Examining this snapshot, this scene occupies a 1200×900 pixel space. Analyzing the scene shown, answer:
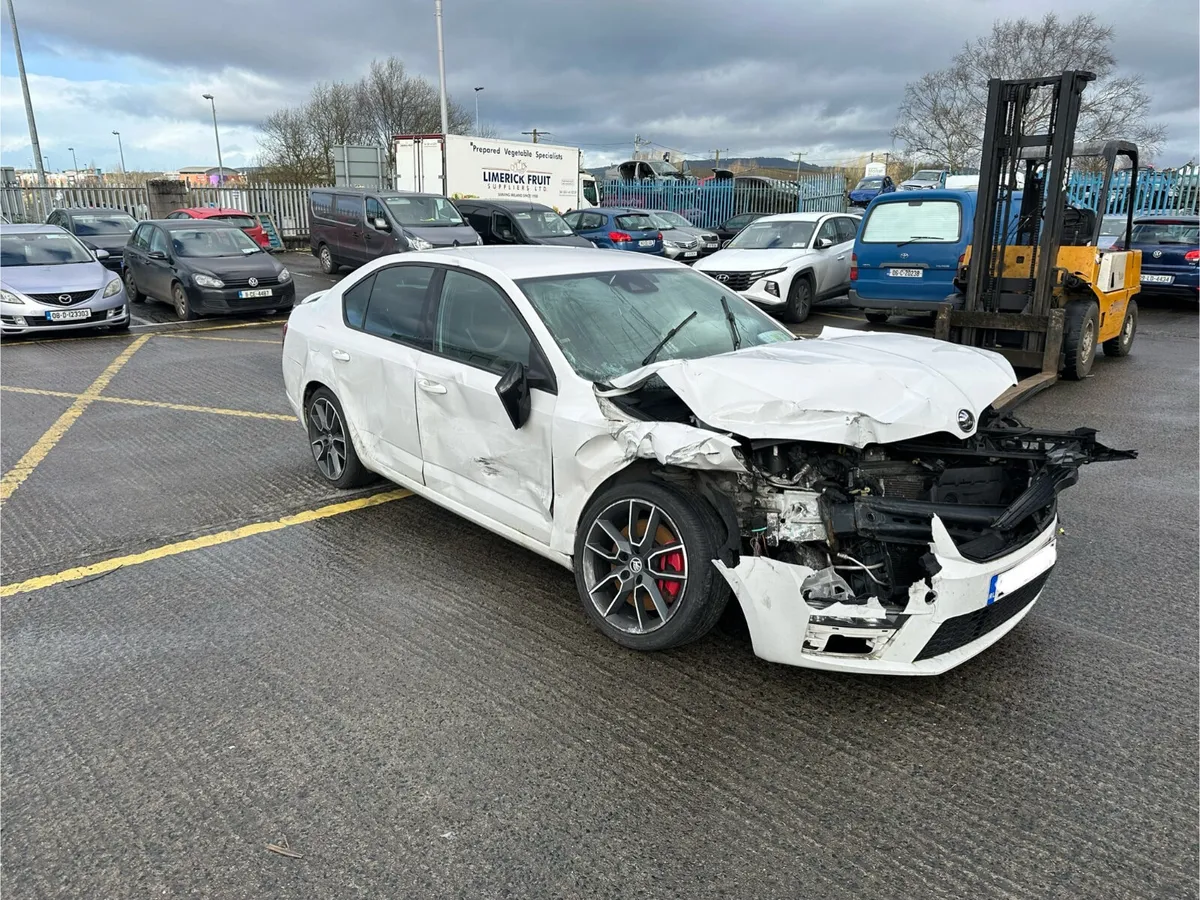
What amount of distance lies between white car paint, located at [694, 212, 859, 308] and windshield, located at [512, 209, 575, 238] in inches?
188

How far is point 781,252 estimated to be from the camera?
1343 cm

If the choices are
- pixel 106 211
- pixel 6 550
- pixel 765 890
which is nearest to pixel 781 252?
pixel 6 550

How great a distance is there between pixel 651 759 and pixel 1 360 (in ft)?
35.4

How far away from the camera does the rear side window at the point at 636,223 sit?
1938cm

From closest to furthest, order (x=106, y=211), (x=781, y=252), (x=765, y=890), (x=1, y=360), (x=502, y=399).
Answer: (x=765, y=890) < (x=502, y=399) < (x=1, y=360) < (x=781, y=252) < (x=106, y=211)

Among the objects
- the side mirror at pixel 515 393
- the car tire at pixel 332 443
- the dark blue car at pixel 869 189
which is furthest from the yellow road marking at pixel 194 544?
the dark blue car at pixel 869 189

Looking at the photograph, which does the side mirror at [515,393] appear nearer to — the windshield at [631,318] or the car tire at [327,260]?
the windshield at [631,318]

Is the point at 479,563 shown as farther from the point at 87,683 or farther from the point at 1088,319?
the point at 1088,319

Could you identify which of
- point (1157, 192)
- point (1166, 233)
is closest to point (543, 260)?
point (1166, 233)

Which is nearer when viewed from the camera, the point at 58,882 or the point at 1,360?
the point at 58,882

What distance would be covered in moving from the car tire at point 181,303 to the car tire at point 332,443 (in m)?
9.06

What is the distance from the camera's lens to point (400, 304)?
478cm

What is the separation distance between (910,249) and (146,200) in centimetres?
2438

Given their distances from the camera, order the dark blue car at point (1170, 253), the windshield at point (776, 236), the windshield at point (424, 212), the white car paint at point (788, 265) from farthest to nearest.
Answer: the windshield at point (424, 212) → the dark blue car at point (1170, 253) → the windshield at point (776, 236) → the white car paint at point (788, 265)
